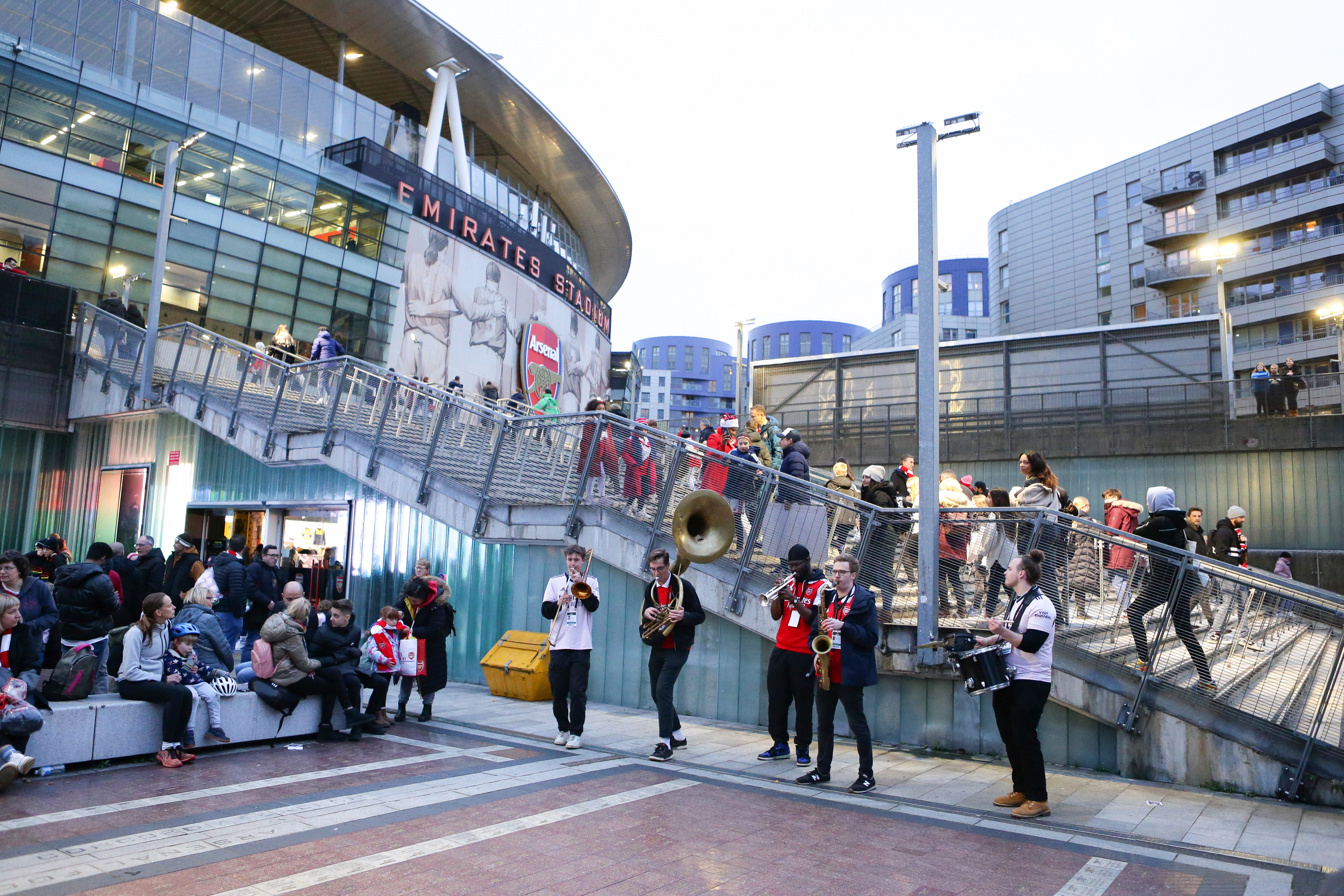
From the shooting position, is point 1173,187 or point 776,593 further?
point 1173,187

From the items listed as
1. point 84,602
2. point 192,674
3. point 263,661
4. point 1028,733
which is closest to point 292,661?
point 263,661

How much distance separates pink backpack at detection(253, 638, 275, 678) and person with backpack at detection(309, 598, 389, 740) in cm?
44

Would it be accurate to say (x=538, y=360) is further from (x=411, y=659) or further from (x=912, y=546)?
(x=912, y=546)

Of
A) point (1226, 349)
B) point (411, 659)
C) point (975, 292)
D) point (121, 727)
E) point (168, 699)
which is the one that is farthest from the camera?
point (975, 292)

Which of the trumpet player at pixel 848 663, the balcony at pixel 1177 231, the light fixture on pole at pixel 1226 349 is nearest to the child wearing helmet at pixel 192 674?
the trumpet player at pixel 848 663

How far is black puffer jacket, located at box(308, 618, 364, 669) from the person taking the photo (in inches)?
352

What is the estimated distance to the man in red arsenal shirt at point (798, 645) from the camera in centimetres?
781

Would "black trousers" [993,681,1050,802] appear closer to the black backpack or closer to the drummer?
the drummer

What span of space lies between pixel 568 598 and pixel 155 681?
3.61 m

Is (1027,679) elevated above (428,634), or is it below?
above

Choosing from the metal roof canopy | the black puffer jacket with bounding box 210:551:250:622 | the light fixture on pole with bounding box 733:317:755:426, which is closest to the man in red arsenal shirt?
the black puffer jacket with bounding box 210:551:250:622

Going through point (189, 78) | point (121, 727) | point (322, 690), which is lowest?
point (121, 727)

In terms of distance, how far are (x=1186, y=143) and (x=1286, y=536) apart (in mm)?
34386

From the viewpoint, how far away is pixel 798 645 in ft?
26.0
